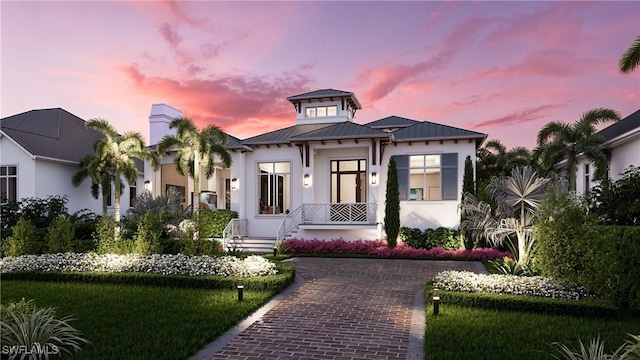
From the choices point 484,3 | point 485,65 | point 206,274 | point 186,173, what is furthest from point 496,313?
point 186,173

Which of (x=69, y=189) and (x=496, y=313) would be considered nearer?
(x=496, y=313)

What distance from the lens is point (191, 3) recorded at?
11.8m

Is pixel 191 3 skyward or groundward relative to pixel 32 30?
skyward

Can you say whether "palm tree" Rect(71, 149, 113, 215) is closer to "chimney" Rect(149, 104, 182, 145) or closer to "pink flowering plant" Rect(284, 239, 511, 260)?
"chimney" Rect(149, 104, 182, 145)

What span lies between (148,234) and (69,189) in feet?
40.2

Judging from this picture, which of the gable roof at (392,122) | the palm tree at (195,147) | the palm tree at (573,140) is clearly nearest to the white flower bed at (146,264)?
the palm tree at (195,147)

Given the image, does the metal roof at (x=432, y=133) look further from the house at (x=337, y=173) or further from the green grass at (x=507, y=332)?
the green grass at (x=507, y=332)

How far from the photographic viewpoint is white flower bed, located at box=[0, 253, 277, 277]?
32.4ft

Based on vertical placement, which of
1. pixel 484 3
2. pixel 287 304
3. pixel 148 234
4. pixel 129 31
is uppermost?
pixel 484 3

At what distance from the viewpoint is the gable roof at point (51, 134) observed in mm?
19406

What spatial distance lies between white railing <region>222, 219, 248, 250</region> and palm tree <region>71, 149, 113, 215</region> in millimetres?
7432

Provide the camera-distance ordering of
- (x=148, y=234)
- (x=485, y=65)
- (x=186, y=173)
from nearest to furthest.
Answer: (x=148, y=234), (x=485, y=65), (x=186, y=173)

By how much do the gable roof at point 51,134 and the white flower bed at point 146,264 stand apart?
977 centimetres

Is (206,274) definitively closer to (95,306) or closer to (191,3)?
(95,306)
